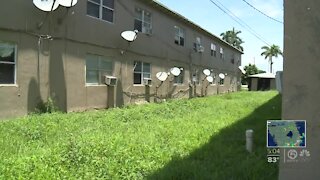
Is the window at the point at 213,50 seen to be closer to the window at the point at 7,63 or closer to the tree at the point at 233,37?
the window at the point at 7,63

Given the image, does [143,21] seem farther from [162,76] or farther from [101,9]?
[101,9]

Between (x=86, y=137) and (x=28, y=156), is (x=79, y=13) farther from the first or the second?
(x=28, y=156)

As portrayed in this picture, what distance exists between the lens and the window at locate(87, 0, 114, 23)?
54.2 feet

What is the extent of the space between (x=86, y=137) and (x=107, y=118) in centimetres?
415

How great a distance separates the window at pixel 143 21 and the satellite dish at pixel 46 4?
757 cm

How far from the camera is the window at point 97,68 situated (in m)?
16.3

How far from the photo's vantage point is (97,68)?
55.3 ft

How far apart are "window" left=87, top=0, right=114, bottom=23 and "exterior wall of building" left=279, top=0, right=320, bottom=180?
12328 millimetres

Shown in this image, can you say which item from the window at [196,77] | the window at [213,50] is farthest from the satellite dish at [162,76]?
the window at [213,50]

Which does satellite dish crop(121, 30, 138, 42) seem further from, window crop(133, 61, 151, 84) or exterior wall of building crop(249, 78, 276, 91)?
exterior wall of building crop(249, 78, 276, 91)

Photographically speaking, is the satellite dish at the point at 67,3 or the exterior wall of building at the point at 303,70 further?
the satellite dish at the point at 67,3

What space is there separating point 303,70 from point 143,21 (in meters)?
17.0

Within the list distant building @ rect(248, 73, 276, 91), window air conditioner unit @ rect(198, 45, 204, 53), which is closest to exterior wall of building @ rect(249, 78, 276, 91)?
distant building @ rect(248, 73, 276, 91)

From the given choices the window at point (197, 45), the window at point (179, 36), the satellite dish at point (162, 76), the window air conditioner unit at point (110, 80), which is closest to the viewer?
the window air conditioner unit at point (110, 80)
